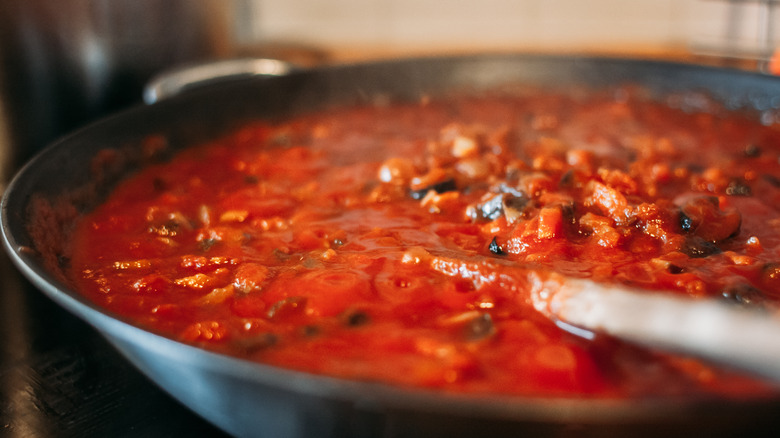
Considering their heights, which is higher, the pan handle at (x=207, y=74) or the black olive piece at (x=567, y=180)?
the pan handle at (x=207, y=74)

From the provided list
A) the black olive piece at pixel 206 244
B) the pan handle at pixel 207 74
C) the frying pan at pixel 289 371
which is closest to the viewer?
the frying pan at pixel 289 371

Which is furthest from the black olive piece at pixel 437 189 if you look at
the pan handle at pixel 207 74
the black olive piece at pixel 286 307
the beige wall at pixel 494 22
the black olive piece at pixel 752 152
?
the beige wall at pixel 494 22

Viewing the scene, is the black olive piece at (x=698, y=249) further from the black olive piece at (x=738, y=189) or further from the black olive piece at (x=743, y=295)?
the black olive piece at (x=738, y=189)

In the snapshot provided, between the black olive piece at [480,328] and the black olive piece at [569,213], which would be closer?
the black olive piece at [480,328]

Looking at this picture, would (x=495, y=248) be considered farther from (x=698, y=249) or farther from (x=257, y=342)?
(x=257, y=342)

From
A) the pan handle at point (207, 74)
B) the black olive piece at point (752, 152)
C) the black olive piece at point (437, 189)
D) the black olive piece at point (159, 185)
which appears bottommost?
the black olive piece at point (752, 152)

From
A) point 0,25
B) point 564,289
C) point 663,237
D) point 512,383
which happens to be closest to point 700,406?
point 512,383

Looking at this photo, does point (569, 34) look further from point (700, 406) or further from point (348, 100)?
point (700, 406)

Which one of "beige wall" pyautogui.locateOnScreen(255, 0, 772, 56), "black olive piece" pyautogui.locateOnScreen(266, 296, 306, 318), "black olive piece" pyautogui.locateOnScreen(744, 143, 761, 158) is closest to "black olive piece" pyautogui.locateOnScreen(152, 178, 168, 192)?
"black olive piece" pyautogui.locateOnScreen(266, 296, 306, 318)
